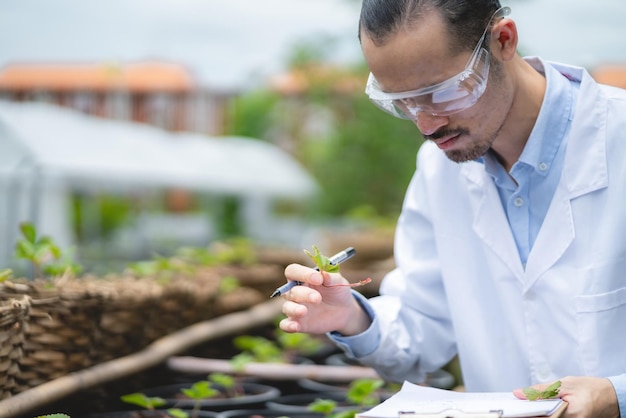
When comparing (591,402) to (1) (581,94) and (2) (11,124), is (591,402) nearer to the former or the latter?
(1) (581,94)

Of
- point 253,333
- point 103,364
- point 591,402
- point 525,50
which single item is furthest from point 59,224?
point 591,402

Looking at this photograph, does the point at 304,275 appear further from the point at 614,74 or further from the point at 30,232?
the point at 614,74

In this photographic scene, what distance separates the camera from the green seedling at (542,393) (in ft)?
3.79

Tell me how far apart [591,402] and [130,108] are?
18611 mm

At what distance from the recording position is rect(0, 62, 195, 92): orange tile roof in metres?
16.4

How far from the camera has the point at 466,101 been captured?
1355 millimetres

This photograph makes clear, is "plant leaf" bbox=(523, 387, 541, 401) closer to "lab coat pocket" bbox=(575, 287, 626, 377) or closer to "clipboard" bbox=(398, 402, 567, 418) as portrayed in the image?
"clipboard" bbox=(398, 402, 567, 418)

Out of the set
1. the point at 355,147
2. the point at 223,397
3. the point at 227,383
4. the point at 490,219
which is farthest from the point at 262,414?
the point at 355,147

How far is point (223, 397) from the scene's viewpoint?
6.50 ft

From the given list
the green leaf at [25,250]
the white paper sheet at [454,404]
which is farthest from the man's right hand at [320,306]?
the green leaf at [25,250]

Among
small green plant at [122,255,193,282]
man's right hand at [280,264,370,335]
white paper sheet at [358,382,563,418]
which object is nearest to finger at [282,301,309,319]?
man's right hand at [280,264,370,335]

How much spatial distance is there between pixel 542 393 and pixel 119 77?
15.8 metres

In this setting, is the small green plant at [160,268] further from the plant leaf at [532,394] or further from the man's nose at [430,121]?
the plant leaf at [532,394]

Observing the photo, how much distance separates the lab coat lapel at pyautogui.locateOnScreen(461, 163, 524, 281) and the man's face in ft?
0.59
